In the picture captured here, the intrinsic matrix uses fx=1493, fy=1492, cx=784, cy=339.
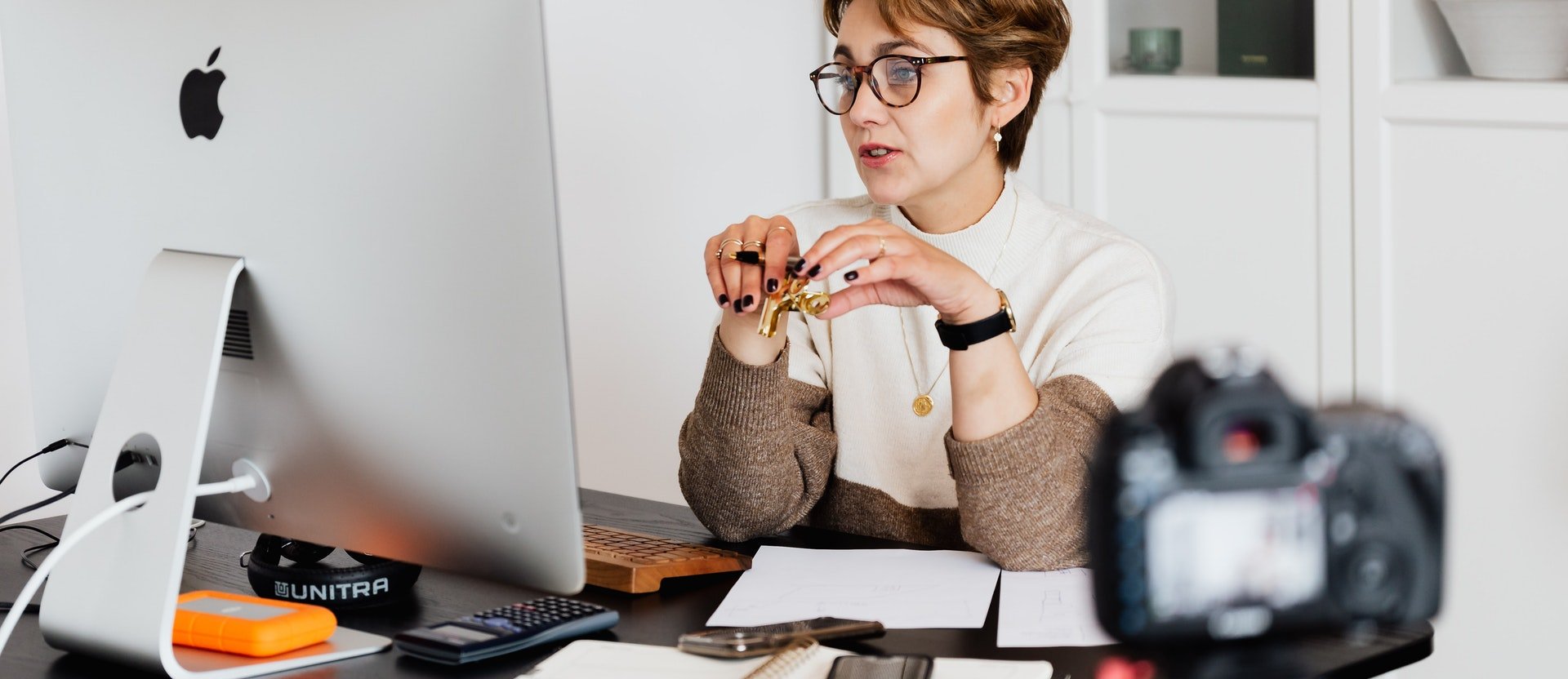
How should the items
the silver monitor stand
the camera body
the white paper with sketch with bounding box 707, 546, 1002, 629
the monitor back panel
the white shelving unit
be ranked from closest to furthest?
the camera body
the monitor back panel
the silver monitor stand
the white paper with sketch with bounding box 707, 546, 1002, 629
the white shelving unit

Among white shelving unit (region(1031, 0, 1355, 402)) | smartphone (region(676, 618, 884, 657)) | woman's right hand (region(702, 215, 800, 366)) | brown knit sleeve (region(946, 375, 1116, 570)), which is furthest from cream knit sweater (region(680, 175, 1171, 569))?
white shelving unit (region(1031, 0, 1355, 402))

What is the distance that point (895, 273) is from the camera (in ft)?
4.26

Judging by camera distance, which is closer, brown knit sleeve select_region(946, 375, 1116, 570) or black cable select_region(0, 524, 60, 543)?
brown knit sleeve select_region(946, 375, 1116, 570)

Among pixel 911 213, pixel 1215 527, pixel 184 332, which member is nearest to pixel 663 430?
pixel 911 213

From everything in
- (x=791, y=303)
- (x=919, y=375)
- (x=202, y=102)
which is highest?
(x=202, y=102)

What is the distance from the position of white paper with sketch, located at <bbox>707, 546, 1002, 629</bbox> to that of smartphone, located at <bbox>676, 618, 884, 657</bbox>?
42 millimetres

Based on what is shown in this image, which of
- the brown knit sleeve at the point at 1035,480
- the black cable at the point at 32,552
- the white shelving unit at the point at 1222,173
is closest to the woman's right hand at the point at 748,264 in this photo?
the brown knit sleeve at the point at 1035,480

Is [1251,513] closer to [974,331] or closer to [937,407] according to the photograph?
[974,331]

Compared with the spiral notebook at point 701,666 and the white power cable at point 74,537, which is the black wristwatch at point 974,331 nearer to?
the spiral notebook at point 701,666

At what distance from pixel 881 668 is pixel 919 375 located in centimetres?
70

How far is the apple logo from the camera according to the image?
1.06 meters

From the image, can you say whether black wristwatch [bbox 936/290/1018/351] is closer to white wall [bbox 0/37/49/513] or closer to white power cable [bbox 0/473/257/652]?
white power cable [bbox 0/473/257/652]

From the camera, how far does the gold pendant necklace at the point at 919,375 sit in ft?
5.30

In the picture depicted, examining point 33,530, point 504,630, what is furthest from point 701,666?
point 33,530
